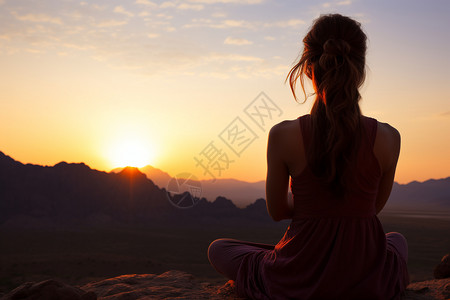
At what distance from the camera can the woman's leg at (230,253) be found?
2725mm

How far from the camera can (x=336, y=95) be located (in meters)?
2.04

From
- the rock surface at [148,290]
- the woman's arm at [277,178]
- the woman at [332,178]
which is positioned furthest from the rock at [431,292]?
the woman's arm at [277,178]

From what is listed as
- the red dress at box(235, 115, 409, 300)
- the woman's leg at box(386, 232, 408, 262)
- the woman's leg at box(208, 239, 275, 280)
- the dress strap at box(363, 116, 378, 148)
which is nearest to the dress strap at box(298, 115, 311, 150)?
the red dress at box(235, 115, 409, 300)

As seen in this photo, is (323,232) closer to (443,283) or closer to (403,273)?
(403,273)

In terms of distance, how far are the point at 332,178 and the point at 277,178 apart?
35cm

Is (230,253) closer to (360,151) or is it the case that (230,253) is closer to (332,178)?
(332,178)

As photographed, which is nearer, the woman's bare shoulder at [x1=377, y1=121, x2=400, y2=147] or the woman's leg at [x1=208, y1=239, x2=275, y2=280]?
the woman's bare shoulder at [x1=377, y1=121, x2=400, y2=147]

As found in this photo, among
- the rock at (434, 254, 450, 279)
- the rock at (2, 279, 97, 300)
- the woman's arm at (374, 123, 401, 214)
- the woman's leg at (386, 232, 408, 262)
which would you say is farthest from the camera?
the rock at (434, 254, 450, 279)

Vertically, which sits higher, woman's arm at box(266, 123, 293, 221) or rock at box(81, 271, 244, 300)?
woman's arm at box(266, 123, 293, 221)

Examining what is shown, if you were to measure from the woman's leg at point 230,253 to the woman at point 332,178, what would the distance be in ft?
1.39

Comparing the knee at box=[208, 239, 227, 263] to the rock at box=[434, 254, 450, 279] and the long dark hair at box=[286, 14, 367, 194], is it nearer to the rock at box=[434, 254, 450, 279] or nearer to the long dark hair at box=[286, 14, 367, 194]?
the long dark hair at box=[286, 14, 367, 194]

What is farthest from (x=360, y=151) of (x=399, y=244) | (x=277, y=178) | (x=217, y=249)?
(x=217, y=249)

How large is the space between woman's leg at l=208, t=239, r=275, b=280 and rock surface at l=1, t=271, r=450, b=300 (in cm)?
23

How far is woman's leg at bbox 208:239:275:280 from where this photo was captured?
2.72m
